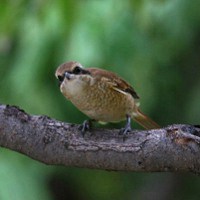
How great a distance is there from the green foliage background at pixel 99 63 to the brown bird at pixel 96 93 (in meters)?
0.16

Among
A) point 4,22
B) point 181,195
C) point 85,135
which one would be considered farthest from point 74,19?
point 181,195

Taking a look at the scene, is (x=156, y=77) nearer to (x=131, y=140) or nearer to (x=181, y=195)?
(x=181, y=195)

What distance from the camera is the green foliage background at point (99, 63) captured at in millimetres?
3020

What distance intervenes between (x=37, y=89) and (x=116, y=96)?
1.73 metres

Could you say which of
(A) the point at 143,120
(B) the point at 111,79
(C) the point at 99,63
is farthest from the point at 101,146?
(C) the point at 99,63

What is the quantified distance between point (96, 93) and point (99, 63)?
4.26 feet

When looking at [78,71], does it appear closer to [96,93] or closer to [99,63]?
[96,93]

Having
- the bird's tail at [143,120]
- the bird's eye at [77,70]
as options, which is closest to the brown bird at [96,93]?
the bird's eye at [77,70]

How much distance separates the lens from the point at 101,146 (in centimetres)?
227

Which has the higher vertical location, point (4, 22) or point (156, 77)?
point (4, 22)

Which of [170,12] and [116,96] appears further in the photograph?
[170,12]

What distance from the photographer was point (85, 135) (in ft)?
7.61

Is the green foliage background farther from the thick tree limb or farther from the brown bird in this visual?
the thick tree limb

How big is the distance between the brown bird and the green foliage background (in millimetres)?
163
